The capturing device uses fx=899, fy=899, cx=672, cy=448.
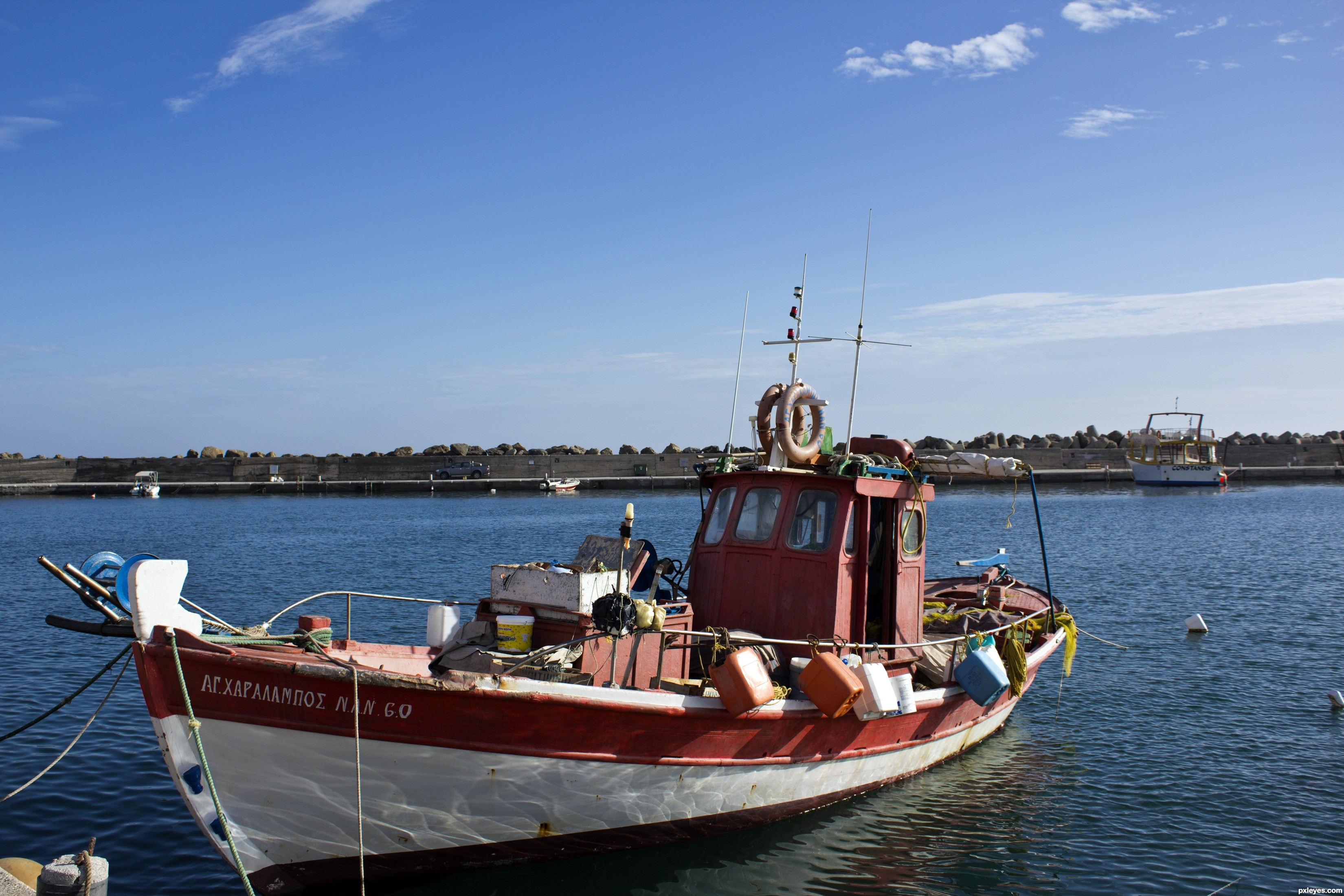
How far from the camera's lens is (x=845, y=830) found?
9.13 meters

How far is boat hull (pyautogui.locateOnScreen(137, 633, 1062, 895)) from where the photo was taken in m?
6.54

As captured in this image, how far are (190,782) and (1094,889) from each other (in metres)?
7.78

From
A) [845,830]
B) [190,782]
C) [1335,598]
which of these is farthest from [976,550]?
[190,782]

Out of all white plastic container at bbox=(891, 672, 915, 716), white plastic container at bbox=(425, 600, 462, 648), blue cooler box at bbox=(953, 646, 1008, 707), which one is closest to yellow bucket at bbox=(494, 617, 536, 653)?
white plastic container at bbox=(425, 600, 462, 648)

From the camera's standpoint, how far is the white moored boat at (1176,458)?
222ft

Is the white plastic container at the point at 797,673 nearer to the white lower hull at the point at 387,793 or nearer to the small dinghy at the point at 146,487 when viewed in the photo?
the white lower hull at the point at 387,793

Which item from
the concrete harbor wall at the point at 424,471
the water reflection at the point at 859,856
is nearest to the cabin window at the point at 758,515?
the water reflection at the point at 859,856

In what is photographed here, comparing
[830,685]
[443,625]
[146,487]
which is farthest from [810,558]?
[146,487]

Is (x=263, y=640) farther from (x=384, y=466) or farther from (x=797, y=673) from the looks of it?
(x=384, y=466)

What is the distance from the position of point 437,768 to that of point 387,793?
0.42 meters

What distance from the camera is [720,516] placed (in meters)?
10.2

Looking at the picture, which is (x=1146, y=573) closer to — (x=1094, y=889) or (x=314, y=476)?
(x=1094, y=889)

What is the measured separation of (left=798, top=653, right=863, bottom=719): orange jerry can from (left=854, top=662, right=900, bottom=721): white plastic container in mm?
281

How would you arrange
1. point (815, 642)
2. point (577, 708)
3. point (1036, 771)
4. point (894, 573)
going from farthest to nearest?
point (1036, 771) < point (894, 573) < point (815, 642) < point (577, 708)
